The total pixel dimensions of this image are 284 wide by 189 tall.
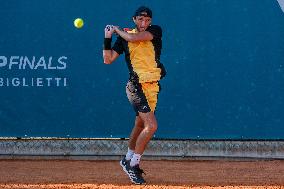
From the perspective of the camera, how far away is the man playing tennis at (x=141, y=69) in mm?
6754

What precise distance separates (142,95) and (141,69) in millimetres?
226

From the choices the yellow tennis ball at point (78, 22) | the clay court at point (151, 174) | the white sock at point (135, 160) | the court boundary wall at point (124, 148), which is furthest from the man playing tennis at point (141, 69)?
the court boundary wall at point (124, 148)

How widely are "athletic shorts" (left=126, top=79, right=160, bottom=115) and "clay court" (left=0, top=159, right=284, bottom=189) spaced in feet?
2.18

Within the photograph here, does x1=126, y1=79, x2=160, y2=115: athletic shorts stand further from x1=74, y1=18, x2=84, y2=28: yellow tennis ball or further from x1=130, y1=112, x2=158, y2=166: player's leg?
x1=74, y1=18, x2=84, y2=28: yellow tennis ball

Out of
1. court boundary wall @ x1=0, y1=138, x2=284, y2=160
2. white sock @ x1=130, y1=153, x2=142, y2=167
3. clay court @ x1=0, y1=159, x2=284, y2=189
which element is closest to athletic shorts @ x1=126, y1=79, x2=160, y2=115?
white sock @ x1=130, y1=153, x2=142, y2=167

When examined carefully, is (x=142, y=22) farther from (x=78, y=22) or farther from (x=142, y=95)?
(x=78, y=22)

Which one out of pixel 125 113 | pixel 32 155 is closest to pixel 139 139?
pixel 125 113

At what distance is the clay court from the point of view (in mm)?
6750

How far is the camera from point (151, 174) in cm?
751

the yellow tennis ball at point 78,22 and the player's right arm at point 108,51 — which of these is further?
the yellow tennis ball at point 78,22

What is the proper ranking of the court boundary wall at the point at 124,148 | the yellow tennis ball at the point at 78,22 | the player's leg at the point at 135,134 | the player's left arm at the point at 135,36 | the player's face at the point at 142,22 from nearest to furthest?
1. the player's left arm at the point at 135,36
2. the player's face at the point at 142,22
3. the player's leg at the point at 135,134
4. the yellow tennis ball at the point at 78,22
5. the court boundary wall at the point at 124,148

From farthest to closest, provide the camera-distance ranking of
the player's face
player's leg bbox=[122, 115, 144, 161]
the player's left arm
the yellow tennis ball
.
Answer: the yellow tennis ball, player's leg bbox=[122, 115, 144, 161], the player's face, the player's left arm

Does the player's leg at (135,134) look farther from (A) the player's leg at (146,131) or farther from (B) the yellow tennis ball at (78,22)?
(B) the yellow tennis ball at (78,22)

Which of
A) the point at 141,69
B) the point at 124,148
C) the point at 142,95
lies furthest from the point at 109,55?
the point at 124,148
